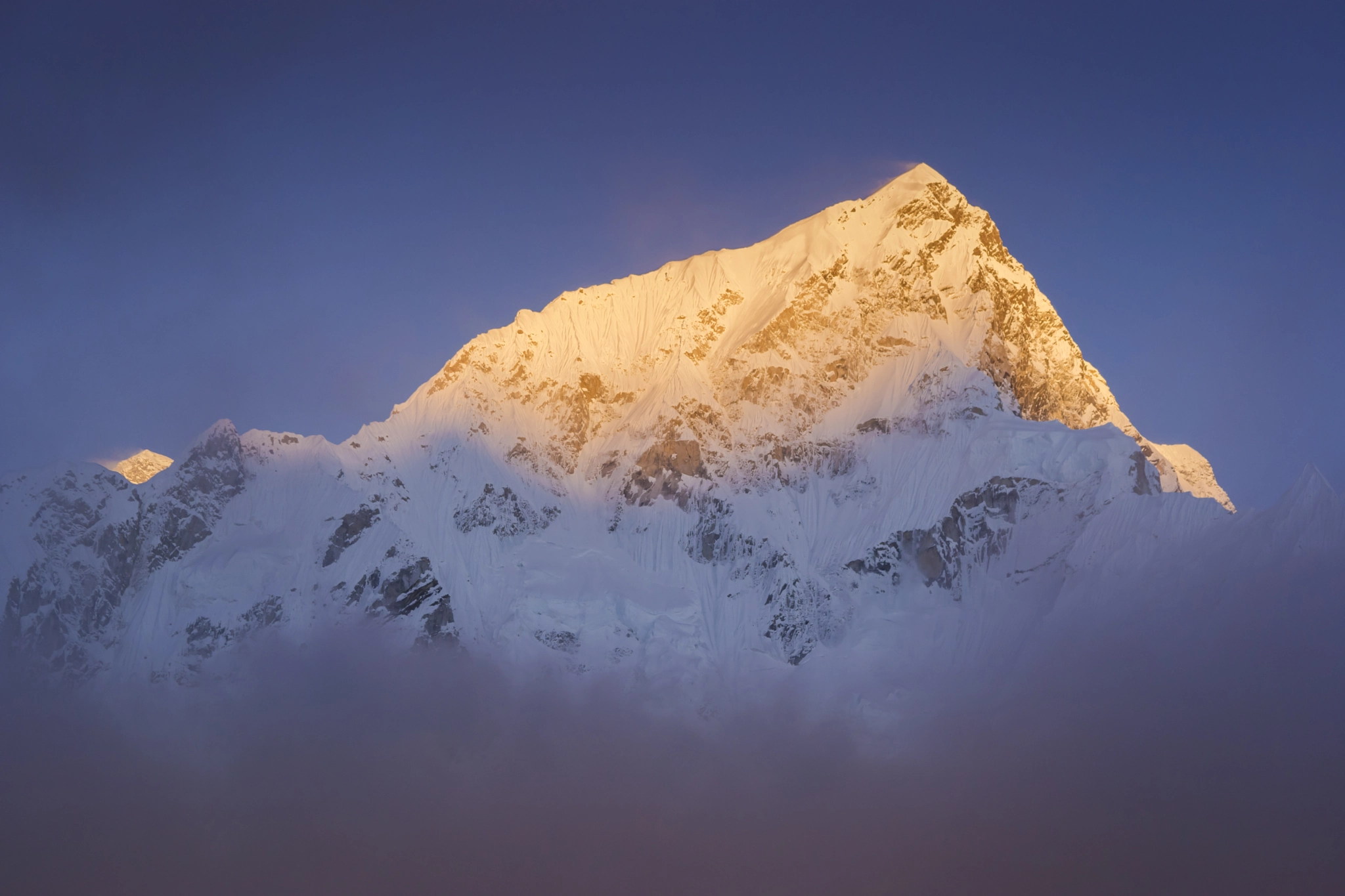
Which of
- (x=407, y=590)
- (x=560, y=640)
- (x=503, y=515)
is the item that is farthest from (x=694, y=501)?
(x=407, y=590)

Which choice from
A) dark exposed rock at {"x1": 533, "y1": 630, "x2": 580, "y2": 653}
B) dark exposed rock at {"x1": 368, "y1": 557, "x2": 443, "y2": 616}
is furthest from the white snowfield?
dark exposed rock at {"x1": 368, "y1": 557, "x2": 443, "y2": 616}

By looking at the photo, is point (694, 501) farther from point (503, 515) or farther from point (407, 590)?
point (407, 590)

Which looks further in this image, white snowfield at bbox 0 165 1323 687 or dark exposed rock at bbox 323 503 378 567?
dark exposed rock at bbox 323 503 378 567

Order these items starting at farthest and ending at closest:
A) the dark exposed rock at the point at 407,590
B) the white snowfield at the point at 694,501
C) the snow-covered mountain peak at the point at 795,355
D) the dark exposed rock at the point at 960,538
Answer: the snow-covered mountain peak at the point at 795,355
the dark exposed rock at the point at 407,590
the dark exposed rock at the point at 960,538
the white snowfield at the point at 694,501

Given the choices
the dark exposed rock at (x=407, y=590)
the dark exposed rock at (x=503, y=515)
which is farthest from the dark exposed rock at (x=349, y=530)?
the dark exposed rock at (x=503, y=515)

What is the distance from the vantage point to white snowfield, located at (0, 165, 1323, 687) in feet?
467

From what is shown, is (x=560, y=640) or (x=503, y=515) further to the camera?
(x=503, y=515)

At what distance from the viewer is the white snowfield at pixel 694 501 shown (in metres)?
142

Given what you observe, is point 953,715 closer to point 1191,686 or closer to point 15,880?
point 1191,686

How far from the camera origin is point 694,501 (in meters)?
158

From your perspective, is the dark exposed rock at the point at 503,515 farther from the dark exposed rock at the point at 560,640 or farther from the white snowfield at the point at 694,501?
the dark exposed rock at the point at 560,640

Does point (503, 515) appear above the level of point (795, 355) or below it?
below

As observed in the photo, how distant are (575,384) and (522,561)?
33.1 metres

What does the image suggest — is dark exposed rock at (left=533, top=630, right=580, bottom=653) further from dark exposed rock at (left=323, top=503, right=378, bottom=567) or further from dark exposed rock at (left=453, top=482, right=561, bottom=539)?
dark exposed rock at (left=323, top=503, right=378, bottom=567)
